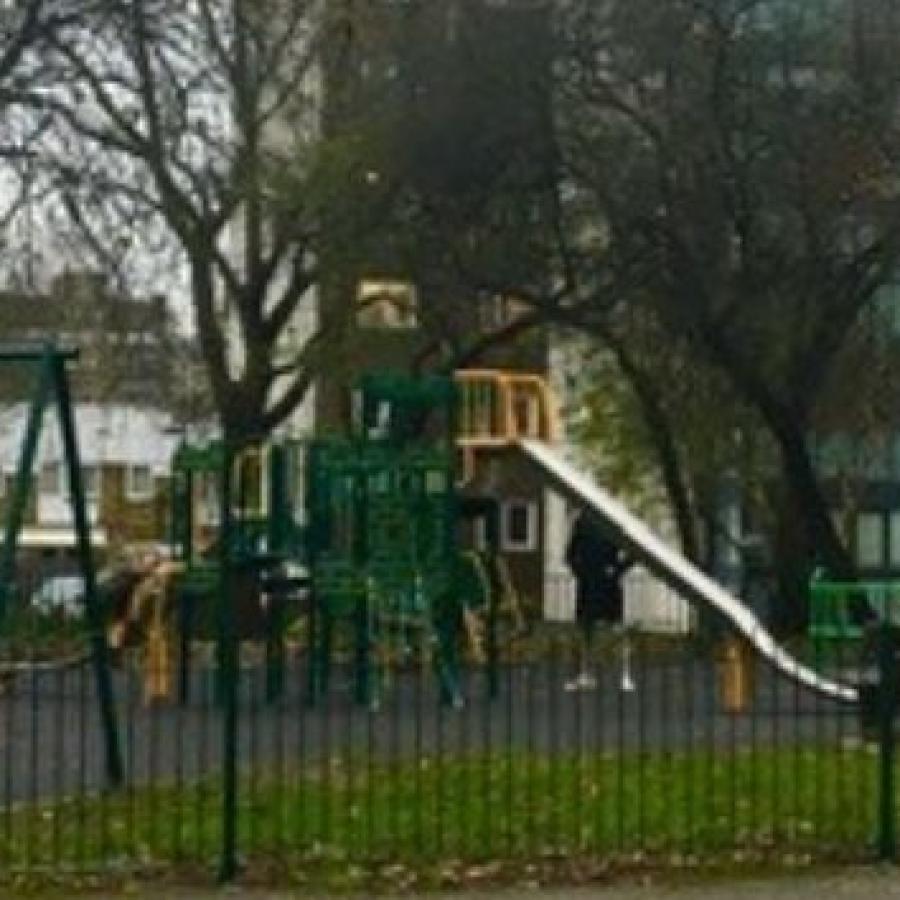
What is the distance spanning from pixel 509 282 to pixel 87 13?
29.7ft

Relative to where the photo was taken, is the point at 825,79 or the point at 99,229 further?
the point at 825,79

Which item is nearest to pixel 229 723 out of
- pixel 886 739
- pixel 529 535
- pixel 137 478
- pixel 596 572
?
pixel 886 739

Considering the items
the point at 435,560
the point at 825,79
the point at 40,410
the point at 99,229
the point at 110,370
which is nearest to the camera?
the point at 40,410

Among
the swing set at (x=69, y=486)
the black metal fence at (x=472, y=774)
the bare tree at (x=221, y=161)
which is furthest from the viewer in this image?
the bare tree at (x=221, y=161)

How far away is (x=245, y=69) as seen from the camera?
3434cm

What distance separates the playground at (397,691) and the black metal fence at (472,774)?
1.3 inches

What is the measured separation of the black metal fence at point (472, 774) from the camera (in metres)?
12.7

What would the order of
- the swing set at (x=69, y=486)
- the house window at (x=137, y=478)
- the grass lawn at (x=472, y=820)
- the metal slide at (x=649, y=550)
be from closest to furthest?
1. the grass lawn at (x=472, y=820)
2. the swing set at (x=69, y=486)
3. the metal slide at (x=649, y=550)
4. the house window at (x=137, y=478)

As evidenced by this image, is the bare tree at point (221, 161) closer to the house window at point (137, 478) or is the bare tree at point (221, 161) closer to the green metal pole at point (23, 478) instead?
the green metal pole at point (23, 478)

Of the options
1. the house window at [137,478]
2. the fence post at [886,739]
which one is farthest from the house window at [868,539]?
the fence post at [886,739]

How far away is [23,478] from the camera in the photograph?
54.1ft

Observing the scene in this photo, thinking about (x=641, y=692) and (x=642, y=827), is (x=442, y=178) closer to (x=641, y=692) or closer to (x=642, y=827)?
(x=641, y=692)

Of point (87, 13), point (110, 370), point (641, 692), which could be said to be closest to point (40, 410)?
point (641, 692)

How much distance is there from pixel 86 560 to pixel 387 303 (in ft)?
65.3
